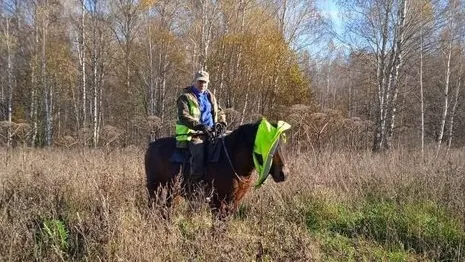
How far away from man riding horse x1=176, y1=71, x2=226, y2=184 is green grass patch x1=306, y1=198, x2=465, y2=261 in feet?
6.14

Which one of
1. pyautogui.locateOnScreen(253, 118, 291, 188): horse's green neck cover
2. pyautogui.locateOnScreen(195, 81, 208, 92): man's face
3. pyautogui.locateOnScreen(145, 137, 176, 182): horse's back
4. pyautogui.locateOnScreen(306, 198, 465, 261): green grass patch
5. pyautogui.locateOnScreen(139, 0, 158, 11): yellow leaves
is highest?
pyautogui.locateOnScreen(139, 0, 158, 11): yellow leaves

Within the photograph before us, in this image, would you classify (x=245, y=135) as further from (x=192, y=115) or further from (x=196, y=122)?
(x=192, y=115)

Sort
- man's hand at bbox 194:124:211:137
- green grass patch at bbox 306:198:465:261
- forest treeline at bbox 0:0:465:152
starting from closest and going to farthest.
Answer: green grass patch at bbox 306:198:465:261 < man's hand at bbox 194:124:211:137 < forest treeline at bbox 0:0:465:152

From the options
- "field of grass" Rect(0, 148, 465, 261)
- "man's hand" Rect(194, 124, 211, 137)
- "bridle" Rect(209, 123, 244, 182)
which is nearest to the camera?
"field of grass" Rect(0, 148, 465, 261)

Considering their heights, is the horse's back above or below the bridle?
below

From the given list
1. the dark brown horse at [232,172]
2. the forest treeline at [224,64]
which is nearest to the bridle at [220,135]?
the dark brown horse at [232,172]

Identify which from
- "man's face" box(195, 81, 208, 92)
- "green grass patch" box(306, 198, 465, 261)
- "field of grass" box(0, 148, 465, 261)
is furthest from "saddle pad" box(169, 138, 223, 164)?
"green grass patch" box(306, 198, 465, 261)

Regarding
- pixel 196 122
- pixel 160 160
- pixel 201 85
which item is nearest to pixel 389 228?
pixel 196 122

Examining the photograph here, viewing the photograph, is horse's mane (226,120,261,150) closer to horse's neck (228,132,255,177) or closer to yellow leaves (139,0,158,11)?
horse's neck (228,132,255,177)

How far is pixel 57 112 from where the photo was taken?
3334cm

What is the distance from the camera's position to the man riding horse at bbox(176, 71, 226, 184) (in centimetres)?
577

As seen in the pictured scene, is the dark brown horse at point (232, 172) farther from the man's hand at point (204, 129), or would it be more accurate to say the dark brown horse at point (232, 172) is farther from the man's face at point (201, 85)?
the man's face at point (201, 85)

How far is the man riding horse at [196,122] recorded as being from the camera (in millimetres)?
5773

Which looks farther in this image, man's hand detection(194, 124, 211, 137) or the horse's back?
the horse's back
